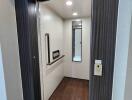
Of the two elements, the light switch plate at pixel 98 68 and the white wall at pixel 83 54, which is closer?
the light switch plate at pixel 98 68

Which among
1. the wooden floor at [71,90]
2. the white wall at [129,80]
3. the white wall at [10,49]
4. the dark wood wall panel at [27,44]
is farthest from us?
the wooden floor at [71,90]

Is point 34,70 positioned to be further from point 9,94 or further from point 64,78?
point 64,78

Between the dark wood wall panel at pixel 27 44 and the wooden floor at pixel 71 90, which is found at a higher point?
the dark wood wall panel at pixel 27 44

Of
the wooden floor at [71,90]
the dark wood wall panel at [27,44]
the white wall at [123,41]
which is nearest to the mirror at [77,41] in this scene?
the wooden floor at [71,90]

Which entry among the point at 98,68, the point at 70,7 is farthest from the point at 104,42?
the point at 70,7

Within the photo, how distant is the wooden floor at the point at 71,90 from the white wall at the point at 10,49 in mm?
1422

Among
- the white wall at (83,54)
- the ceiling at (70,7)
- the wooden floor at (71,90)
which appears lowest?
the wooden floor at (71,90)

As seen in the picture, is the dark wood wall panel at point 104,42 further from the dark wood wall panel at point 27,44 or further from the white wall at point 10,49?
the white wall at point 10,49

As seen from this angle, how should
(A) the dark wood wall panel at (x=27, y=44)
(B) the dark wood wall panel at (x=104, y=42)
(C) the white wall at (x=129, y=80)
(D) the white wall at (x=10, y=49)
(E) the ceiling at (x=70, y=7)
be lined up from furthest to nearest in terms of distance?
(E) the ceiling at (x=70, y=7), (A) the dark wood wall panel at (x=27, y=44), (D) the white wall at (x=10, y=49), (B) the dark wood wall panel at (x=104, y=42), (C) the white wall at (x=129, y=80)

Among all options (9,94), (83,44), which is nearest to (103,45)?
(9,94)

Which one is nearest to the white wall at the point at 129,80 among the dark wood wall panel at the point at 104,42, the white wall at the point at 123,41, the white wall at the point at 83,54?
the white wall at the point at 123,41

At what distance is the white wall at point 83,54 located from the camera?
125 inches

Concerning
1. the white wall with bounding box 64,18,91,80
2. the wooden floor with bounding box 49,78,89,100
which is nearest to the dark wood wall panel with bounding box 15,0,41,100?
the wooden floor with bounding box 49,78,89,100

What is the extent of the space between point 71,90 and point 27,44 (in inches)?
80.8
